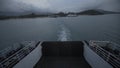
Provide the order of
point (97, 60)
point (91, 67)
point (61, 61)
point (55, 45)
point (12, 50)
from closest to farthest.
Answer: point (97, 60)
point (91, 67)
point (61, 61)
point (12, 50)
point (55, 45)

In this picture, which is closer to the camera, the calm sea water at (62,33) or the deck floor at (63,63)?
the deck floor at (63,63)

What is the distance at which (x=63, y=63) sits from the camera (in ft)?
15.0

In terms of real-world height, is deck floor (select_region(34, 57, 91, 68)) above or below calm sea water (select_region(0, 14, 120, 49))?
above

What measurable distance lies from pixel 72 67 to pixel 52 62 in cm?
88

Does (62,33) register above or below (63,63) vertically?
below

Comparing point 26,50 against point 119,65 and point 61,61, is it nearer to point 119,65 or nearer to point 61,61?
point 61,61

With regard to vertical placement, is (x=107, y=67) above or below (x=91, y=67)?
above

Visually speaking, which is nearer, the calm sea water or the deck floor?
the deck floor

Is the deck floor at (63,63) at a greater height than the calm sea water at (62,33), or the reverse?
the deck floor at (63,63)

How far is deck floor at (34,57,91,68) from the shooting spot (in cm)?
435

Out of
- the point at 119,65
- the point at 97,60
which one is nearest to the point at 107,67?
the point at 119,65

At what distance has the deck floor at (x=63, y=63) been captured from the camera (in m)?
4.35

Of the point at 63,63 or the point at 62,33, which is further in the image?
the point at 62,33

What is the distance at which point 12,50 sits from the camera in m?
5.12
